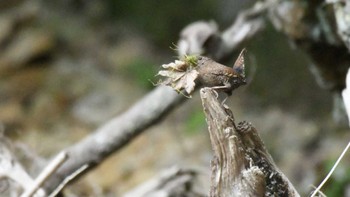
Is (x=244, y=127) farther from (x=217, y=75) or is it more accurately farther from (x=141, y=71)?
(x=141, y=71)

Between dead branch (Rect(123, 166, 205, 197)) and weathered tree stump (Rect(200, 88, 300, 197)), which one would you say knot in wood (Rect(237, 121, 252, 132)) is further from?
dead branch (Rect(123, 166, 205, 197))

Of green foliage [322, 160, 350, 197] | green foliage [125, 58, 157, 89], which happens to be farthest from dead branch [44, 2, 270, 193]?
green foliage [125, 58, 157, 89]

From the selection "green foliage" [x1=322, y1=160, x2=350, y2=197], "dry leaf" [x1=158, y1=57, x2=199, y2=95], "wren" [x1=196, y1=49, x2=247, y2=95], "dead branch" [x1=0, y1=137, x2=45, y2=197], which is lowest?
"wren" [x1=196, y1=49, x2=247, y2=95]

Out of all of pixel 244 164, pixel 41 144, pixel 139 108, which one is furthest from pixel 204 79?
pixel 41 144

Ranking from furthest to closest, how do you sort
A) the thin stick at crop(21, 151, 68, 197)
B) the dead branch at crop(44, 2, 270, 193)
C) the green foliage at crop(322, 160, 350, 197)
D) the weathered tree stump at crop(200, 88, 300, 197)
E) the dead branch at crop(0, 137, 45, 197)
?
the green foliage at crop(322, 160, 350, 197) → the dead branch at crop(44, 2, 270, 193) → the dead branch at crop(0, 137, 45, 197) → the thin stick at crop(21, 151, 68, 197) → the weathered tree stump at crop(200, 88, 300, 197)

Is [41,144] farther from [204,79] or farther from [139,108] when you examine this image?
[204,79]

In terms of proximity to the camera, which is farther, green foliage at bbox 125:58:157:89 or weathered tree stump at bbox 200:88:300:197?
green foliage at bbox 125:58:157:89

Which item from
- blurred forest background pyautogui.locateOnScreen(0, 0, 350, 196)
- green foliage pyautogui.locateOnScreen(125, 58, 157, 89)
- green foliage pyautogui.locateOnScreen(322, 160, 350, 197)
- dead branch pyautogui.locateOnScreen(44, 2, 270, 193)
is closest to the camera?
dead branch pyautogui.locateOnScreen(44, 2, 270, 193)

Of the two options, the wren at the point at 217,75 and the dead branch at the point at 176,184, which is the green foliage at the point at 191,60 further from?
the dead branch at the point at 176,184

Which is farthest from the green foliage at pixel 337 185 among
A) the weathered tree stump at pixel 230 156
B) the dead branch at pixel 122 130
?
the weathered tree stump at pixel 230 156
